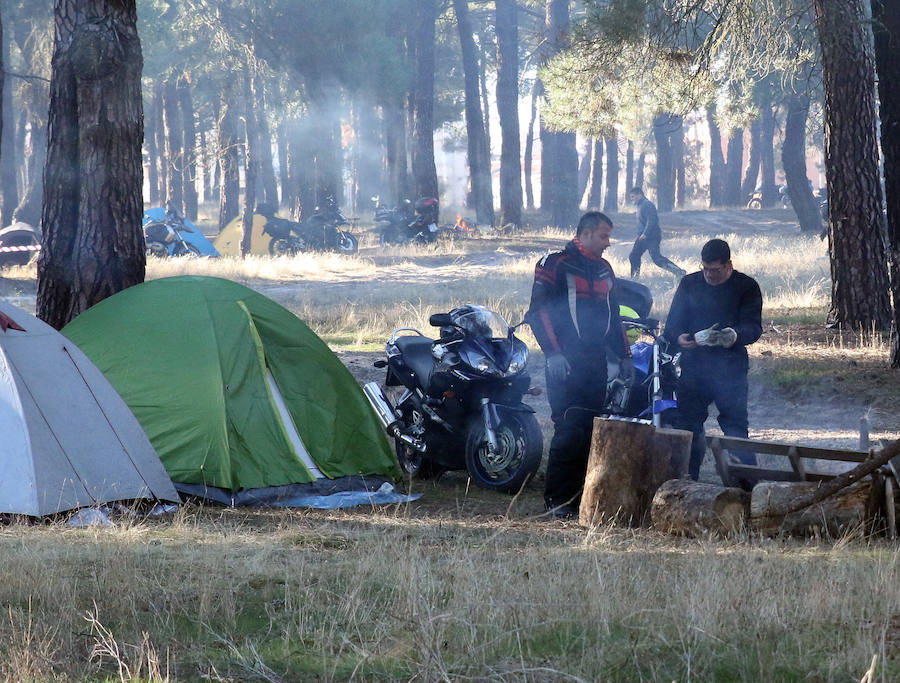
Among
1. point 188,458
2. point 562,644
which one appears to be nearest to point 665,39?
point 188,458

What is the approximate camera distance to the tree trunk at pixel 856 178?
494 inches

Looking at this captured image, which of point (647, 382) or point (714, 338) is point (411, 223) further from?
point (714, 338)

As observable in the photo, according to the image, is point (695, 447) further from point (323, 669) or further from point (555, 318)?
point (323, 669)

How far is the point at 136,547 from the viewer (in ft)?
19.2

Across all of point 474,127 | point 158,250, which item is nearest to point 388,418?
point 158,250

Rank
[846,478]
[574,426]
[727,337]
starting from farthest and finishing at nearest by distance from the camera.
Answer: [727,337], [574,426], [846,478]

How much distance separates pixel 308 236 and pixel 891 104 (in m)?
23.0

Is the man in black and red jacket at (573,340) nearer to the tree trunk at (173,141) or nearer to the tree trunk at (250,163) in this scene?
the tree trunk at (250,163)

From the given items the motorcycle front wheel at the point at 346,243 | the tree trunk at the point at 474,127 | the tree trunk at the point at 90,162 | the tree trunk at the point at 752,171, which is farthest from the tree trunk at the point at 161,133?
the tree trunk at the point at 90,162

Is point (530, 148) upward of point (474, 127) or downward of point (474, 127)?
upward

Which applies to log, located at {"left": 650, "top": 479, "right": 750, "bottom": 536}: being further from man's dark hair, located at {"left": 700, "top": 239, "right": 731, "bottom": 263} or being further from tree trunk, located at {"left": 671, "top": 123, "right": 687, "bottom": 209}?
tree trunk, located at {"left": 671, "top": 123, "right": 687, "bottom": 209}

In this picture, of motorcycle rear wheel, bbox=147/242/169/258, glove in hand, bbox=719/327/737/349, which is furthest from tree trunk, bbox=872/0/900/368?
motorcycle rear wheel, bbox=147/242/169/258

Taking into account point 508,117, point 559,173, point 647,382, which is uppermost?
point 508,117

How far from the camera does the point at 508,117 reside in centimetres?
3831
